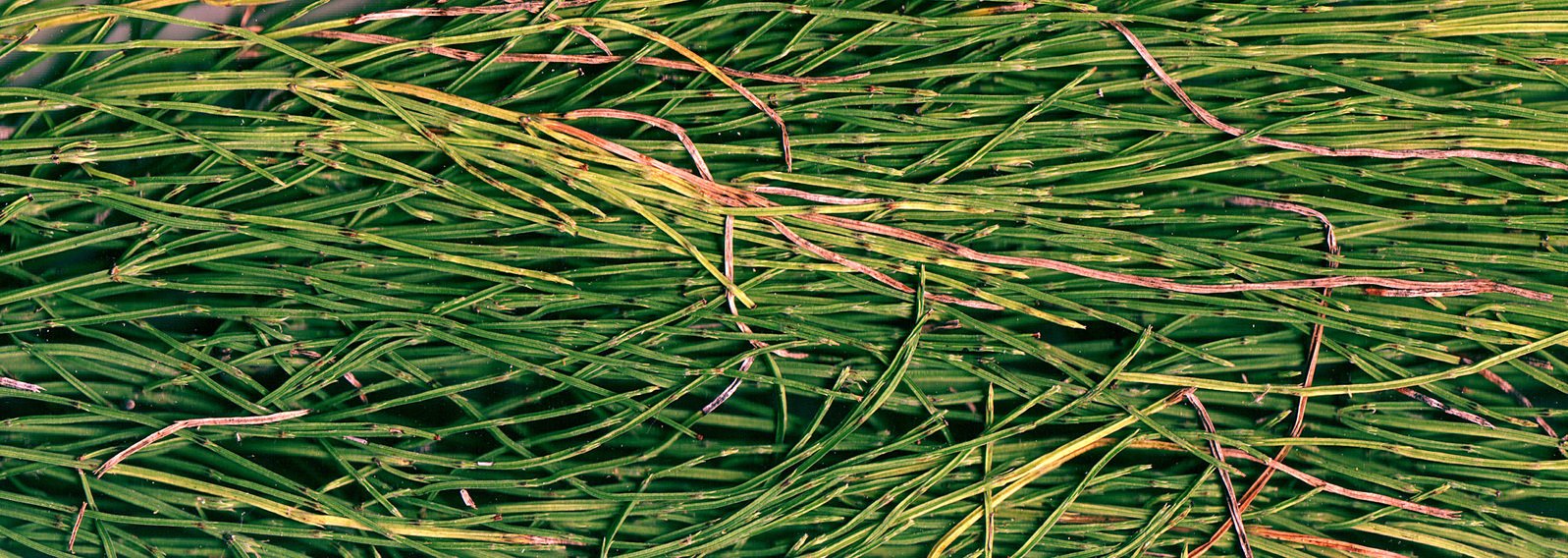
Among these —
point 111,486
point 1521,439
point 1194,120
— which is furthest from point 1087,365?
point 111,486

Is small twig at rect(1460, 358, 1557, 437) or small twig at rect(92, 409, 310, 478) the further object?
small twig at rect(1460, 358, 1557, 437)

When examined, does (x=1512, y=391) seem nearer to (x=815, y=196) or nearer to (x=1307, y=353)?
(x=1307, y=353)

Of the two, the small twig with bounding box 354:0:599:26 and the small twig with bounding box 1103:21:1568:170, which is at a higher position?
the small twig with bounding box 354:0:599:26

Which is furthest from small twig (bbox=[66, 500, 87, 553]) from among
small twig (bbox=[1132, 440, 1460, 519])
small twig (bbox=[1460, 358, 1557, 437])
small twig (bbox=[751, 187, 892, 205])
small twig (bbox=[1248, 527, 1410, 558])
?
small twig (bbox=[1460, 358, 1557, 437])

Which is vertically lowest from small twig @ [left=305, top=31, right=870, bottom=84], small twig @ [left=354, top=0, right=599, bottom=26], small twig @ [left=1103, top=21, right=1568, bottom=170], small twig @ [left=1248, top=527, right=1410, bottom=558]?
small twig @ [left=1248, top=527, right=1410, bottom=558]

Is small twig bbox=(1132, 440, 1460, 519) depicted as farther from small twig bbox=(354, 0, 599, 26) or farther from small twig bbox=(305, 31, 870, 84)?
small twig bbox=(354, 0, 599, 26)

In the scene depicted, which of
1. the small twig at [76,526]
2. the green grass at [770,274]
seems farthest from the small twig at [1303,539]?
the small twig at [76,526]
